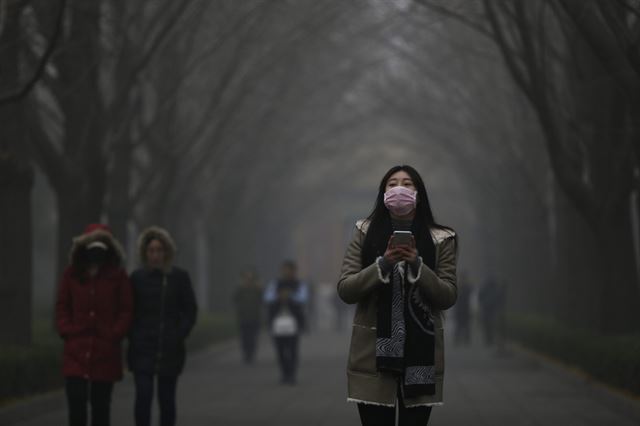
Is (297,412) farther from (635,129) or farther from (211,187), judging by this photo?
(211,187)

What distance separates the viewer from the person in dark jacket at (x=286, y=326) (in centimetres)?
2220

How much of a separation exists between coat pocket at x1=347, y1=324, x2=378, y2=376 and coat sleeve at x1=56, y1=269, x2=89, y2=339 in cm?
413

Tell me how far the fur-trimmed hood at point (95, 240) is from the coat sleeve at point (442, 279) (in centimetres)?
424

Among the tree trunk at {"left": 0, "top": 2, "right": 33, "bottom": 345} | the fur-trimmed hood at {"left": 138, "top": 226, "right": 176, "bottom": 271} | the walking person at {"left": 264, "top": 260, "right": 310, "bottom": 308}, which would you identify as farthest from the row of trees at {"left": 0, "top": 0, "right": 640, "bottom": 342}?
the fur-trimmed hood at {"left": 138, "top": 226, "right": 176, "bottom": 271}

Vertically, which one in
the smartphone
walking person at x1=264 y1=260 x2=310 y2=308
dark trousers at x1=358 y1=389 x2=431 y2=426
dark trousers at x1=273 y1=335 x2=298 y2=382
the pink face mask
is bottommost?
dark trousers at x1=358 y1=389 x2=431 y2=426

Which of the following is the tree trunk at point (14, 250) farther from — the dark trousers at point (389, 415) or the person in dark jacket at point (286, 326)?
the dark trousers at point (389, 415)

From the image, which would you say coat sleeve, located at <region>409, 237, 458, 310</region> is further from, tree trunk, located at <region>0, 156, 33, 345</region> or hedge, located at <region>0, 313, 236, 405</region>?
tree trunk, located at <region>0, 156, 33, 345</region>

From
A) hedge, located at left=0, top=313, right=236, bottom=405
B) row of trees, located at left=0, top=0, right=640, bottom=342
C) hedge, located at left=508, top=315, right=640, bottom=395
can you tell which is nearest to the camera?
hedge, located at left=0, top=313, right=236, bottom=405

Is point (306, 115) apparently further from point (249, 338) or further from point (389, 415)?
point (389, 415)

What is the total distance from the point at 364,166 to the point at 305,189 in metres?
3.63

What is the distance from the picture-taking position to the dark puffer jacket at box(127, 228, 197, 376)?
11297mm

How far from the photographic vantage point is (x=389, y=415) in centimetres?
725

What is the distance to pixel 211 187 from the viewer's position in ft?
144

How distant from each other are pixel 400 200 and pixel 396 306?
1.60 feet
